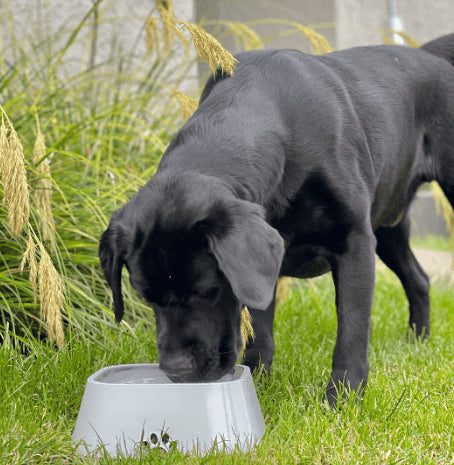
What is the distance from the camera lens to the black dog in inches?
75.2

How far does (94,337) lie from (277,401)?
854 millimetres

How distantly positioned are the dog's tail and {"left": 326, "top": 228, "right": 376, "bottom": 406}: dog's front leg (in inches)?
50.9

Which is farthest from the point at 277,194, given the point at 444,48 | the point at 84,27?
the point at 84,27

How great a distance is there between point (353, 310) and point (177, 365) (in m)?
0.70

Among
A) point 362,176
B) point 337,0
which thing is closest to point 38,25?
point 362,176

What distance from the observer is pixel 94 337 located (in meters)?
2.83

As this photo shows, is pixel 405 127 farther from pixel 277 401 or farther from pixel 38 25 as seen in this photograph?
pixel 38 25

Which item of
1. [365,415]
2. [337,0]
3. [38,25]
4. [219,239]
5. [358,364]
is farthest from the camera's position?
[337,0]

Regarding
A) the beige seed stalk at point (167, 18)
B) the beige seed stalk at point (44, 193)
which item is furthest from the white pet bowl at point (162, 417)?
the beige seed stalk at point (167, 18)

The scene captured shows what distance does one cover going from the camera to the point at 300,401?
2301mm

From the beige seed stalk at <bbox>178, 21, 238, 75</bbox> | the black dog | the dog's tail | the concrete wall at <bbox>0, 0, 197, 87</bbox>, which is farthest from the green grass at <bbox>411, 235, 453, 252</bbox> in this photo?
the beige seed stalk at <bbox>178, 21, 238, 75</bbox>

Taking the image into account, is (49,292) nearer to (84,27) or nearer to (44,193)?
(44,193)

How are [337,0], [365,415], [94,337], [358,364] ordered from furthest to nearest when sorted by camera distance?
[337,0], [94,337], [358,364], [365,415]

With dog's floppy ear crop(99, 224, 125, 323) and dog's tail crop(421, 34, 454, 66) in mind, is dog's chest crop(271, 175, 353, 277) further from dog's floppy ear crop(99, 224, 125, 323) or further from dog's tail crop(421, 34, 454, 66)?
dog's tail crop(421, 34, 454, 66)
